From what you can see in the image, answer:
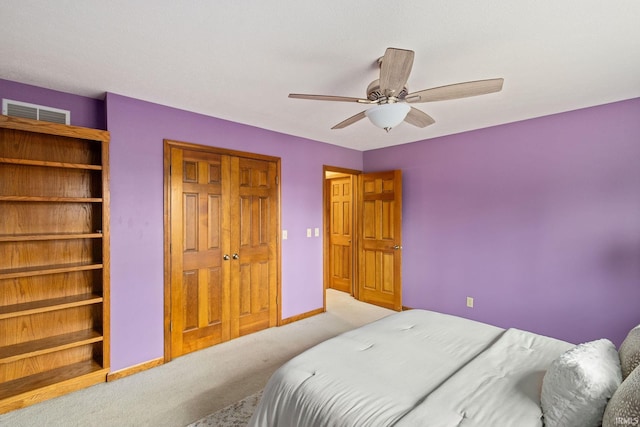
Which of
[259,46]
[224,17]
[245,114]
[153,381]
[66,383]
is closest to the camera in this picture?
[224,17]

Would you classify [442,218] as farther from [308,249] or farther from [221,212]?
[221,212]

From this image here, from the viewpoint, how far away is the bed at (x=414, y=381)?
1154mm

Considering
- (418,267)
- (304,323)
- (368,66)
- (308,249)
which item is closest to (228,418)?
(304,323)

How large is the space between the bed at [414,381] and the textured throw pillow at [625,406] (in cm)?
25

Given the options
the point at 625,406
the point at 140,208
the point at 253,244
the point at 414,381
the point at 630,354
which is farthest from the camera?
the point at 253,244

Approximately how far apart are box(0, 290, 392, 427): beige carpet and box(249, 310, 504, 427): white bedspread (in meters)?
0.97

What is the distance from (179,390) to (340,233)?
11.9ft

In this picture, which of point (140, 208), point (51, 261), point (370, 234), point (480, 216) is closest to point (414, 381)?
point (140, 208)

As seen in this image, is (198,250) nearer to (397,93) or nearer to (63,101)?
(63,101)

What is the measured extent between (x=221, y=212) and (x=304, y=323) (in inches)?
70.5

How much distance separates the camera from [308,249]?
13.4 feet

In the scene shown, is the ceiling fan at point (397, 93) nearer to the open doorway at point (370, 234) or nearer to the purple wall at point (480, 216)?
the purple wall at point (480, 216)

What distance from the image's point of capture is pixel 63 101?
250 centimetres

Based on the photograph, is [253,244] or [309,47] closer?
[309,47]
